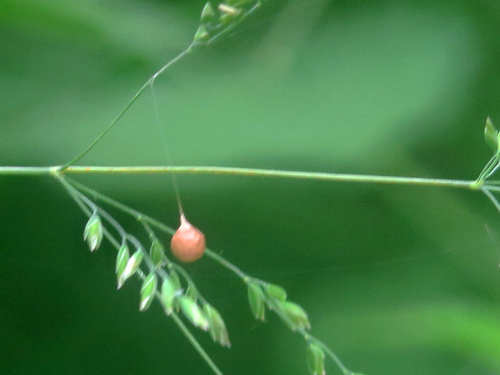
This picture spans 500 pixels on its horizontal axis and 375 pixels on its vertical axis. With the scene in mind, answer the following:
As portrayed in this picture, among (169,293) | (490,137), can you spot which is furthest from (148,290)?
(490,137)

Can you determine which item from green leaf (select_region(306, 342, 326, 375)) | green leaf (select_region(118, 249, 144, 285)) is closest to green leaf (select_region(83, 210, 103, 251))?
green leaf (select_region(118, 249, 144, 285))

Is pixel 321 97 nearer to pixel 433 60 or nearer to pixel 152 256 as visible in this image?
pixel 433 60

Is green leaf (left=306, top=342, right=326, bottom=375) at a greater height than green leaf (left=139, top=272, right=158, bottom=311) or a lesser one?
lesser

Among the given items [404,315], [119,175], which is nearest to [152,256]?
[119,175]

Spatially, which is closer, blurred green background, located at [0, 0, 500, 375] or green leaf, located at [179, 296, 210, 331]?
green leaf, located at [179, 296, 210, 331]

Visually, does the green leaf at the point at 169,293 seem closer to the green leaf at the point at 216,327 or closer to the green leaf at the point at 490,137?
the green leaf at the point at 216,327

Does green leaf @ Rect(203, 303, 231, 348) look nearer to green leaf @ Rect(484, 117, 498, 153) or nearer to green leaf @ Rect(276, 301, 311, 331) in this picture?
green leaf @ Rect(276, 301, 311, 331)

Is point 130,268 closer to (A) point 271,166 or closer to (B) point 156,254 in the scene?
(B) point 156,254
